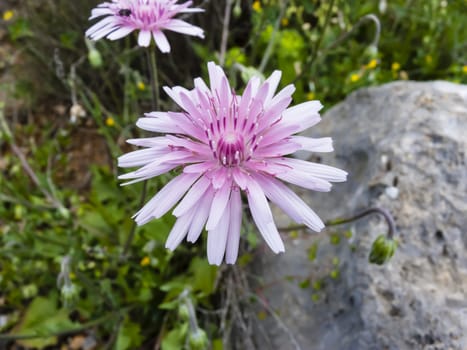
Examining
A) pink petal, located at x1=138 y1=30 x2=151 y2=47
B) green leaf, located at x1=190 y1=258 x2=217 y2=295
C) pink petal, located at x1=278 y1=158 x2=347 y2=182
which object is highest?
pink petal, located at x1=138 y1=30 x2=151 y2=47

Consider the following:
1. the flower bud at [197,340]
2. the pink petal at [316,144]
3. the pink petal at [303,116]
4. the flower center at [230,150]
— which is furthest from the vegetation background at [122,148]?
the pink petal at [316,144]

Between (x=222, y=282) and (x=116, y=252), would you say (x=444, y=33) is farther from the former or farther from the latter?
(x=116, y=252)

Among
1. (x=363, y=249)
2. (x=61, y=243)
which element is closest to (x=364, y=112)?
(x=363, y=249)

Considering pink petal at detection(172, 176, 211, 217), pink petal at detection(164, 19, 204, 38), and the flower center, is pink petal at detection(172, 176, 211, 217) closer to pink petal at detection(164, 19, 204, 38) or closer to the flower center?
the flower center

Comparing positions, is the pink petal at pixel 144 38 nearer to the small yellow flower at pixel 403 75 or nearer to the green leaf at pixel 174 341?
the green leaf at pixel 174 341

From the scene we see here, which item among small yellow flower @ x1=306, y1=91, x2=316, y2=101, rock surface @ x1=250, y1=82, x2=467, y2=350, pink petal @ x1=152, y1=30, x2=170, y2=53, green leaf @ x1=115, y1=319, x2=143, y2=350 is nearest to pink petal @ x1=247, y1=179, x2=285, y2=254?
pink petal @ x1=152, y1=30, x2=170, y2=53

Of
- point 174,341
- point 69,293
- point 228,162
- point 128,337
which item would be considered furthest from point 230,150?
point 128,337
